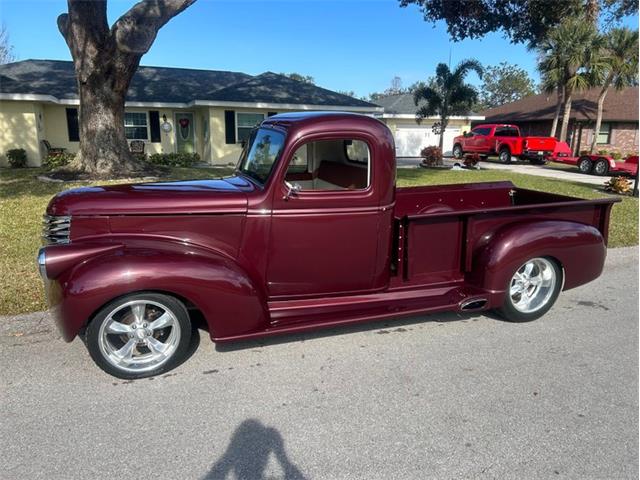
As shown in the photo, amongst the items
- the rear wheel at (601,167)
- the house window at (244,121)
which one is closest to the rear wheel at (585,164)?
the rear wheel at (601,167)

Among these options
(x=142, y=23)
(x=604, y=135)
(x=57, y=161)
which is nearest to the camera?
(x=142, y=23)

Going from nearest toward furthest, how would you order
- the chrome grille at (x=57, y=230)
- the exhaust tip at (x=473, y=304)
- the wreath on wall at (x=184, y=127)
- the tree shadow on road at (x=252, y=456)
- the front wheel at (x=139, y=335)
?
the tree shadow on road at (x=252, y=456) < the front wheel at (x=139, y=335) < the chrome grille at (x=57, y=230) < the exhaust tip at (x=473, y=304) < the wreath on wall at (x=184, y=127)

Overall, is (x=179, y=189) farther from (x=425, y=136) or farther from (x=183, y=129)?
(x=425, y=136)

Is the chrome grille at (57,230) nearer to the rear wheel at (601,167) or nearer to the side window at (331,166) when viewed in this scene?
the side window at (331,166)

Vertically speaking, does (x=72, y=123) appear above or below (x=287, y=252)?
above

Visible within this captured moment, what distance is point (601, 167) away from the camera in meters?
20.4

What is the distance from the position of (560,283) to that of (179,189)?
3697 millimetres

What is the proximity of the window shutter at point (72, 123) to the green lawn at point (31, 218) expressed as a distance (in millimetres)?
4423

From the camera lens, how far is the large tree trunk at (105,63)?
11.6m

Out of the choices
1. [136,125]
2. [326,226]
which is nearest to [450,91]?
[136,125]

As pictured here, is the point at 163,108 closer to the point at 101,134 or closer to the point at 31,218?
the point at 101,134

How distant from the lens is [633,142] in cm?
2962

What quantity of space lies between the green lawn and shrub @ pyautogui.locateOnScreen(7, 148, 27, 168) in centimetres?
173

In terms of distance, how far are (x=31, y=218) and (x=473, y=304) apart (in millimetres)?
7444
